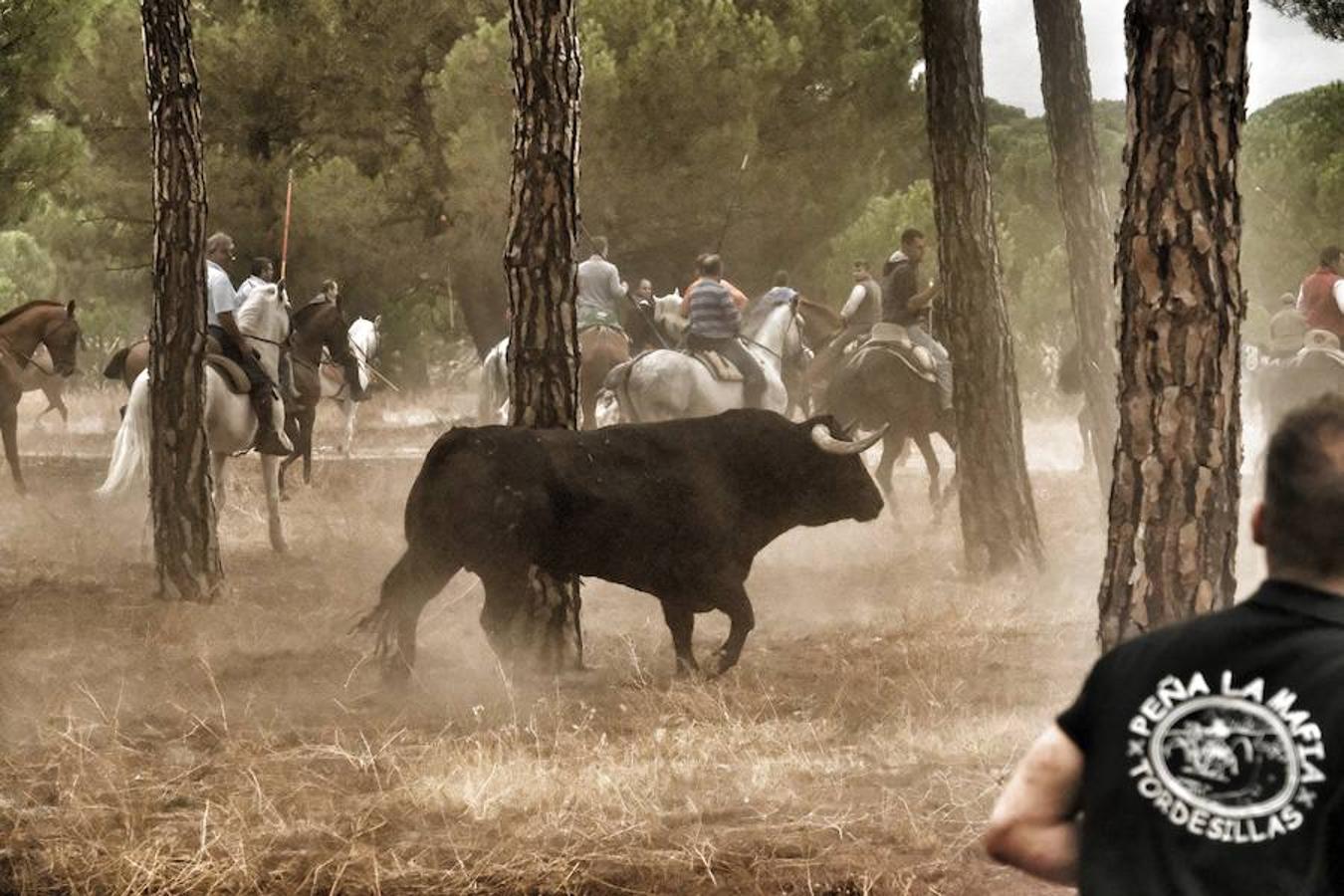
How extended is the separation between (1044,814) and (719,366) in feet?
45.4

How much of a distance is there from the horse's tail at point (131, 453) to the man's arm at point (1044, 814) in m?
11.6

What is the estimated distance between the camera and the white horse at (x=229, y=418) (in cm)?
1397

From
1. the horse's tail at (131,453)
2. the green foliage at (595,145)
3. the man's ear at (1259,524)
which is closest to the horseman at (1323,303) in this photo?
the horse's tail at (131,453)

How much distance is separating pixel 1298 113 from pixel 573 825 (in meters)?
26.6

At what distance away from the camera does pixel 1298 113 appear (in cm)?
3083

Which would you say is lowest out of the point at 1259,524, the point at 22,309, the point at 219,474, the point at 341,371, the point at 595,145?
the point at 219,474

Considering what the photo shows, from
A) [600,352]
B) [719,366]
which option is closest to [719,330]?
[719,366]

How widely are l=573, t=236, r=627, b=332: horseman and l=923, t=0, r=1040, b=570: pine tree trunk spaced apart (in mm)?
5739

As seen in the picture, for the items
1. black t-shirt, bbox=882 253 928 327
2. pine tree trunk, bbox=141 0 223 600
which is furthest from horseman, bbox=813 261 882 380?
pine tree trunk, bbox=141 0 223 600

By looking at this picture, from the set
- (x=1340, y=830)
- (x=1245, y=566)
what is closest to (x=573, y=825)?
(x=1340, y=830)

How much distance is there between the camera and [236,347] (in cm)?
1505

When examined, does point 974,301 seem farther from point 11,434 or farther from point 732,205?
point 11,434

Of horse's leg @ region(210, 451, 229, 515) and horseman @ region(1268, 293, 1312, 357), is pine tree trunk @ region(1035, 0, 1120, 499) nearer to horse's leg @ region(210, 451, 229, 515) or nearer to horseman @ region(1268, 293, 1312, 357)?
horseman @ region(1268, 293, 1312, 357)

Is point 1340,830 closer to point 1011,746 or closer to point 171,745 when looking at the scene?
point 1011,746
